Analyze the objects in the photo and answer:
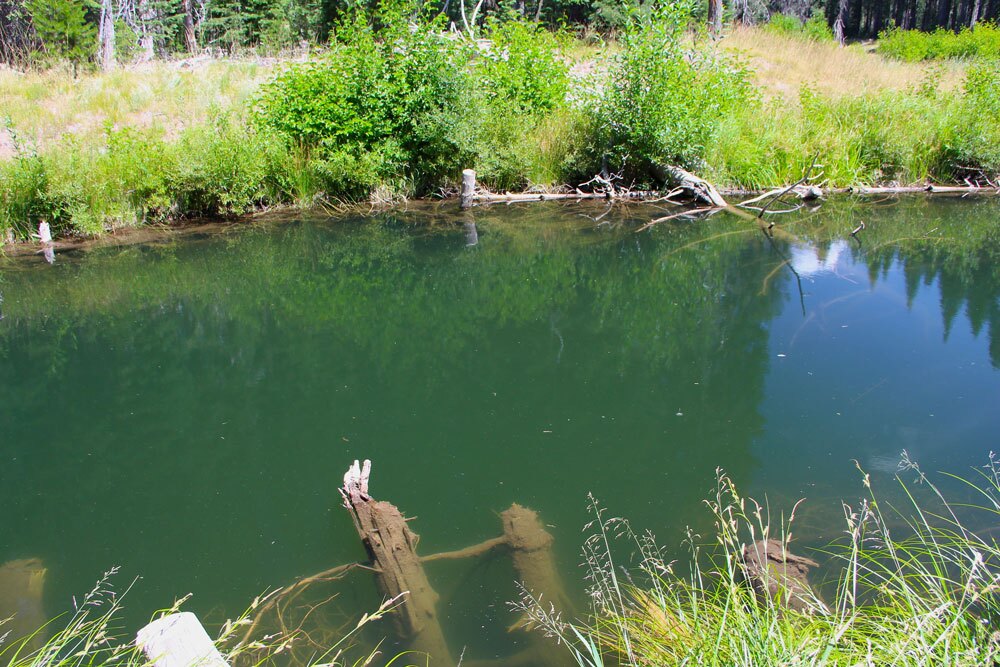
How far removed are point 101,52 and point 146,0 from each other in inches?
207

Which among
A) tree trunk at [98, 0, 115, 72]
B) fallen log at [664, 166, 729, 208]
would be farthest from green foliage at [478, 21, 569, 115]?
tree trunk at [98, 0, 115, 72]

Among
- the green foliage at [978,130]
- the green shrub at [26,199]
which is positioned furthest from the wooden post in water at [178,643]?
the green foliage at [978,130]

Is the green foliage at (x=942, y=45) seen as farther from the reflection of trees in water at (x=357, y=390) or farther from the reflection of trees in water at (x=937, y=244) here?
the reflection of trees in water at (x=357, y=390)

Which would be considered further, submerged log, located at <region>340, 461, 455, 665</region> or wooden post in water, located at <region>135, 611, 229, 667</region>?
submerged log, located at <region>340, 461, 455, 665</region>

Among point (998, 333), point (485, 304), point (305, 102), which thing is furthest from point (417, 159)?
point (998, 333)

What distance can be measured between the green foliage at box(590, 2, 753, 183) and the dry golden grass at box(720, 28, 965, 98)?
4.51 metres

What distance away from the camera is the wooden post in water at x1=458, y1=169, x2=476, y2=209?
535 inches

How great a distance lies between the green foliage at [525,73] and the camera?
49.0ft

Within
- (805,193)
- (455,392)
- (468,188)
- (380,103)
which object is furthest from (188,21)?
(455,392)

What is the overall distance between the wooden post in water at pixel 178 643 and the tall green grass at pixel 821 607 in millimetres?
1301

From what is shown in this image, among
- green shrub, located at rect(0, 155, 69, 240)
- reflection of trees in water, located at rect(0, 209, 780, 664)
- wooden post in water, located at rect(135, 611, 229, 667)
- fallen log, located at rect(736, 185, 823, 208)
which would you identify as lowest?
reflection of trees in water, located at rect(0, 209, 780, 664)

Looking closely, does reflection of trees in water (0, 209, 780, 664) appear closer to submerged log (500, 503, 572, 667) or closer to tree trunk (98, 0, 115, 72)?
submerged log (500, 503, 572, 667)

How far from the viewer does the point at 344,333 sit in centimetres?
827

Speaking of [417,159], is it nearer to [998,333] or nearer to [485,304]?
[485,304]
